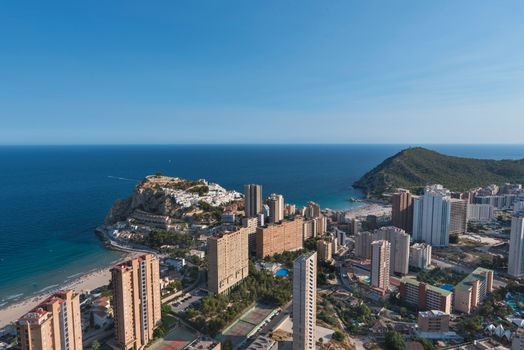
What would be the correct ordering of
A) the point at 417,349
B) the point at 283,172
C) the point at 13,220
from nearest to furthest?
1. the point at 417,349
2. the point at 13,220
3. the point at 283,172

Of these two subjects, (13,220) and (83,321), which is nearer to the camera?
(83,321)

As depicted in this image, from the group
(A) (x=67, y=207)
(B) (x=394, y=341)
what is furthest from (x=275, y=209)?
(A) (x=67, y=207)

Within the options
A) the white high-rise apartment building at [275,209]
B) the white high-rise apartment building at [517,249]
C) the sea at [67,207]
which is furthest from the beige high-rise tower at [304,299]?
the white high-rise apartment building at [275,209]

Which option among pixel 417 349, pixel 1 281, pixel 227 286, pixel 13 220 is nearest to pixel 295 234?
pixel 227 286

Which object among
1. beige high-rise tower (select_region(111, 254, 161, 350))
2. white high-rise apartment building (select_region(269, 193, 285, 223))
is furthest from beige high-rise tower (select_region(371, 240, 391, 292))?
white high-rise apartment building (select_region(269, 193, 285, 223))

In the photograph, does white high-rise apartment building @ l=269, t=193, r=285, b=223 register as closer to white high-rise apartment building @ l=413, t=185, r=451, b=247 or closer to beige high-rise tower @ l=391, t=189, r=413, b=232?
beige high-rise tower @ l=391, t=189, r=413, b=232

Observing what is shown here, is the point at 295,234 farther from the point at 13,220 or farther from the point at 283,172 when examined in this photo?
the point at 283,172
